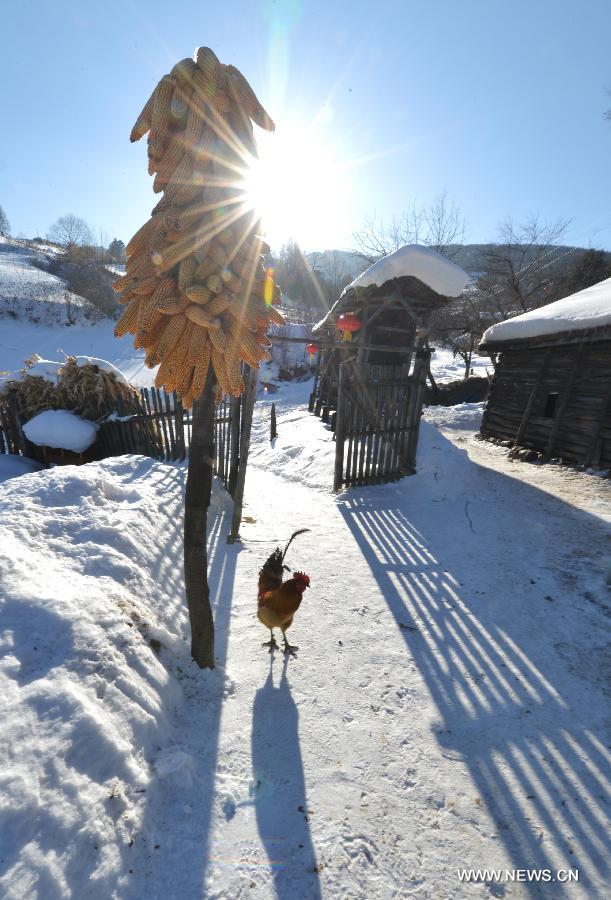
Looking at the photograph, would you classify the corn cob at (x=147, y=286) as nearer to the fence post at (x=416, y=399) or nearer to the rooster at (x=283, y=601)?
the rooster at (x=283, y=601)

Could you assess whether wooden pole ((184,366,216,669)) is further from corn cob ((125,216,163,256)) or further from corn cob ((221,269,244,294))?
corn cob ((125,216,163,256))

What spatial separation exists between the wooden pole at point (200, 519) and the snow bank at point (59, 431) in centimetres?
549

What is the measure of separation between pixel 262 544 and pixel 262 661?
7.24ft

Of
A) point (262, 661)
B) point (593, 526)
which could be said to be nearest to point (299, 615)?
point (262, 661)

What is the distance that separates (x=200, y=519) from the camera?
9.15ft

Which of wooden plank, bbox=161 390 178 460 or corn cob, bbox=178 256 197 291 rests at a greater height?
corn cob, bbox=178 256 197 291

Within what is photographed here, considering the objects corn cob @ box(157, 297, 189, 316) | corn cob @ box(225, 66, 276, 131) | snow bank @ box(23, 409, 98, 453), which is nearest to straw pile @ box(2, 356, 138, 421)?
snow bank @ box(23, 409, 98, 453)

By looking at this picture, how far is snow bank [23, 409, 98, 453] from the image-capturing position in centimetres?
694

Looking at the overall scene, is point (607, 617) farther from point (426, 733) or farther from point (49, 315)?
point (49, 315)

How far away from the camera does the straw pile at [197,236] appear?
196 centimetres

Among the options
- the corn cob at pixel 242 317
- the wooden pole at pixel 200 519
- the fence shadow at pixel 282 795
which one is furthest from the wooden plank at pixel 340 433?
the corn cob at pixel 242 317

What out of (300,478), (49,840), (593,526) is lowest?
(300,478)

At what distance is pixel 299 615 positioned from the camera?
13.2ft

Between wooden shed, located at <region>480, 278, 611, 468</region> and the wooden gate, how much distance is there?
14.1ft
